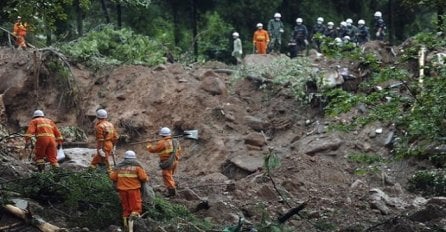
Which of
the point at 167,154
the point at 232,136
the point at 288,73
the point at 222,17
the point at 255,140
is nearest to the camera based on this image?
the point at 167,154

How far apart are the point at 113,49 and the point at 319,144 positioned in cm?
722

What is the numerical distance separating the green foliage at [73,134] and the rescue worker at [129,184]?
7543 mm

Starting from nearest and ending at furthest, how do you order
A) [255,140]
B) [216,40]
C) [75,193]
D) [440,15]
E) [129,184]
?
[440,15], [129,184], [75,193], [255,140], [216,40]

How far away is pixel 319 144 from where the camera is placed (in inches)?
795

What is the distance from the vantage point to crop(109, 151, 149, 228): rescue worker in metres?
12.9

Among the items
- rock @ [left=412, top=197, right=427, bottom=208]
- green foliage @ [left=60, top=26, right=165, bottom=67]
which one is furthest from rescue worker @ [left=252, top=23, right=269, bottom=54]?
rock @ [left=412, top=197, right=427, bottom=208]

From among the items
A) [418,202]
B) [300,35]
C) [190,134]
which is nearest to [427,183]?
[418,202]

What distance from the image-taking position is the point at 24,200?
1308 centimetres

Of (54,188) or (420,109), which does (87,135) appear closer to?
(54,188)

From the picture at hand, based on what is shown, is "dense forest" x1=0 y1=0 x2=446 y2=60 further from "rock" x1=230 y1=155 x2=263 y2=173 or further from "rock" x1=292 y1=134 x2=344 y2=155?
"rock" x1=230 y1=155 x2=263 y2=173

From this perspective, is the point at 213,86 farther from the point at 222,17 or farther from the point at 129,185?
the point at 222,17

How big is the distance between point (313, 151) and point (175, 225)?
748 cm

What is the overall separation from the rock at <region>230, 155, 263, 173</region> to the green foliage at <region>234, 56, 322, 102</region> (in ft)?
11.1

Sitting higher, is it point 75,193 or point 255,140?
point 75,193
